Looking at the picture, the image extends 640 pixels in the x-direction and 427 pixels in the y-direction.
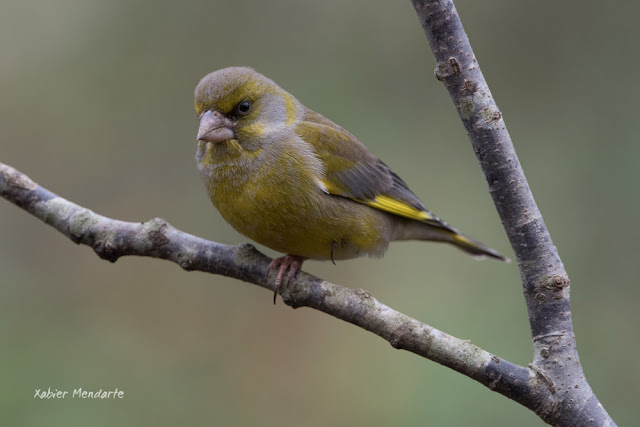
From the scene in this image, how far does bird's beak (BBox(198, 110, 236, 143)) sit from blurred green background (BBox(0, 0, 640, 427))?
1.92m

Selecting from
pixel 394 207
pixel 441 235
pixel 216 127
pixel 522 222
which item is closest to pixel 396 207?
pixel 394 207

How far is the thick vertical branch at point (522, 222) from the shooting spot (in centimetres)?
298

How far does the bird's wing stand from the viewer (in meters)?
4.48

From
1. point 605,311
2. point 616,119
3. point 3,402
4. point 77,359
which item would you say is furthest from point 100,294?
point 616,119

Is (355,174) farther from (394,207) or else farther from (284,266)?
(284,266)

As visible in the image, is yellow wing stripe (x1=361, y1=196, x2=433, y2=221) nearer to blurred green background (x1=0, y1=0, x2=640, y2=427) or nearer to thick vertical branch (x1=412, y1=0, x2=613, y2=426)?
blurred green background (x1=0, y1=0, x2=640, y2=427)

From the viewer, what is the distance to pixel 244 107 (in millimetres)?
4332

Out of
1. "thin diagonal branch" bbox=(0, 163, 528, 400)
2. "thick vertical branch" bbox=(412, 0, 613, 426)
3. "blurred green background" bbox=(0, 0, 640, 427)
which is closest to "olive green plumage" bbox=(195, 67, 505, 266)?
"thin diagonal branch" bbox=(0, 163, 528, 400)

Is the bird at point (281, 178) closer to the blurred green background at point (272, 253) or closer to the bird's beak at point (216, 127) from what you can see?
the bird's beak at point (216, 127)

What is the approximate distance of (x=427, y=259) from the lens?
6363 mm

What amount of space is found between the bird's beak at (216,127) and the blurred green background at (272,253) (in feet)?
6.30

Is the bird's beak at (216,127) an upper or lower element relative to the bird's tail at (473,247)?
upper

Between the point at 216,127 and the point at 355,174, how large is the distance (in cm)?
88

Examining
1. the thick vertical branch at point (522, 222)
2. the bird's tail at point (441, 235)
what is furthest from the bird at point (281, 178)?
the thick vertical branch at point (522, 222)
